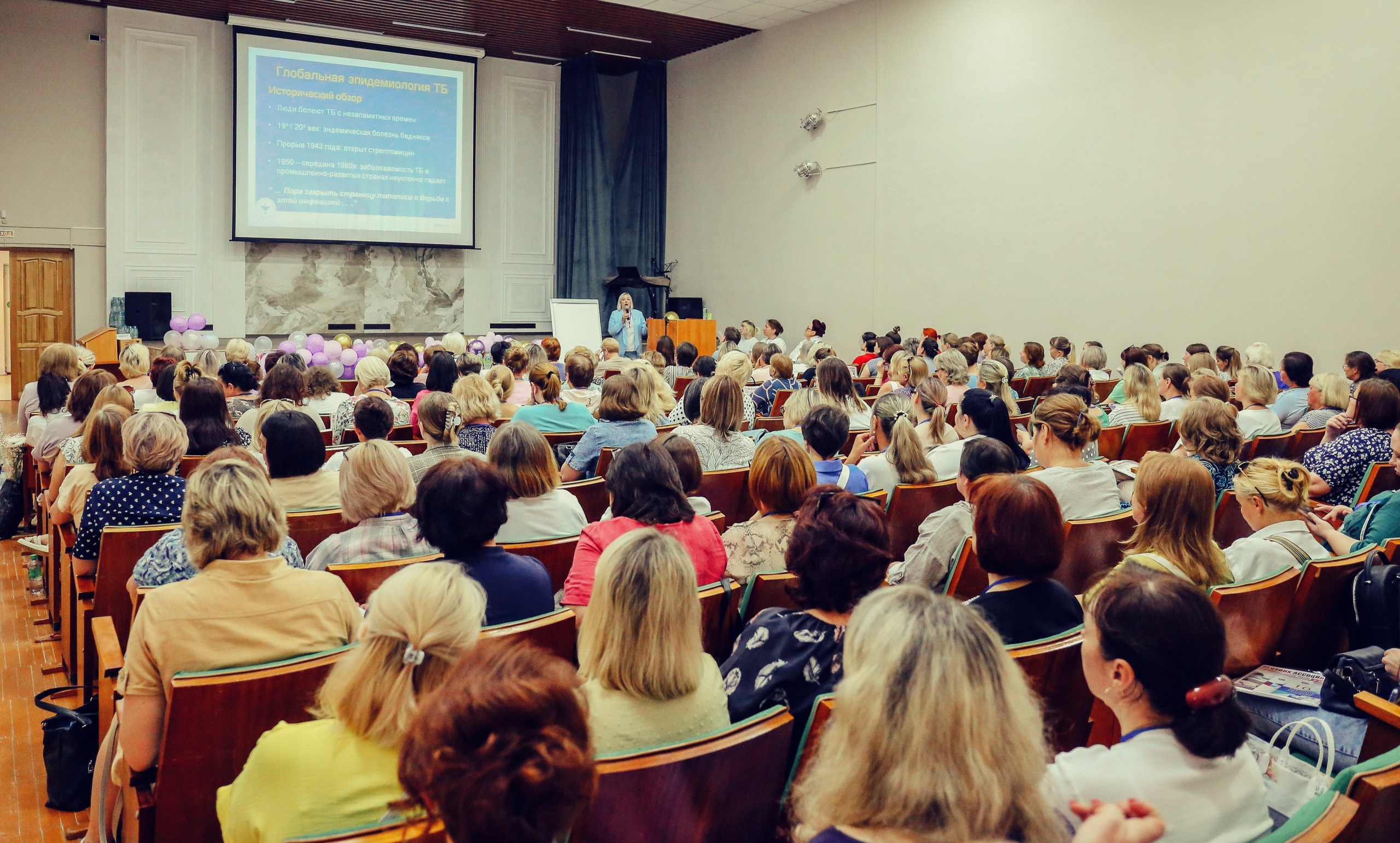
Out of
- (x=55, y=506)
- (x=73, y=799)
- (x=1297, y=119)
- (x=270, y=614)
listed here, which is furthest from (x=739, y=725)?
(x=1297, y=119)

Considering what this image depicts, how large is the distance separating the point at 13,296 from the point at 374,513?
481 inches

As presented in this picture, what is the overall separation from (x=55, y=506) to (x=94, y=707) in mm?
1131

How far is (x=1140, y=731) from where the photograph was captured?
1.62 metres

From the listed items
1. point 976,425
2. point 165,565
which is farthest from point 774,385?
point 165,565

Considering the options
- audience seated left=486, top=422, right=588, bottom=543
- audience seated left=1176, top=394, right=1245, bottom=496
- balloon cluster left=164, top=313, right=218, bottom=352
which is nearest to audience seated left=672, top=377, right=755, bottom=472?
audience seated left=486, top=422, right=588, bottom=543

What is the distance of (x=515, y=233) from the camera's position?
1554 cm

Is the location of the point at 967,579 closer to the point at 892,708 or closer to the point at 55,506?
the point at 892,708

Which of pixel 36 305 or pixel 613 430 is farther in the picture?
pixel 36 305

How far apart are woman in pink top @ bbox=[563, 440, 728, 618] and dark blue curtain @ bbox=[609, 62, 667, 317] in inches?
521

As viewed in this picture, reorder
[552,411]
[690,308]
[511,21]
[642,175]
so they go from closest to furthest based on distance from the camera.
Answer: [552,411] < [511,21] < [690,308] < [642,175]

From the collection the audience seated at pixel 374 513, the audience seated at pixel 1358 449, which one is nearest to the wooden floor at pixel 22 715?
the audience seated at pixel 374 513

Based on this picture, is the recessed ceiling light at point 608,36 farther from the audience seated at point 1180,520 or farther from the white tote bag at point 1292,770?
the white tote bag at point 1292,770

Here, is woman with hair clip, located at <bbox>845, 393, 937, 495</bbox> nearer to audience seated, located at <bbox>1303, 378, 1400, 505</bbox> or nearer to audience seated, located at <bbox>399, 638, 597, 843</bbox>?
audience seated, located at <bbox>1303, 378, 1400, 505</bbox>

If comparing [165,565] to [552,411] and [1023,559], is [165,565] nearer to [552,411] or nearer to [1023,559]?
[1023,559]
